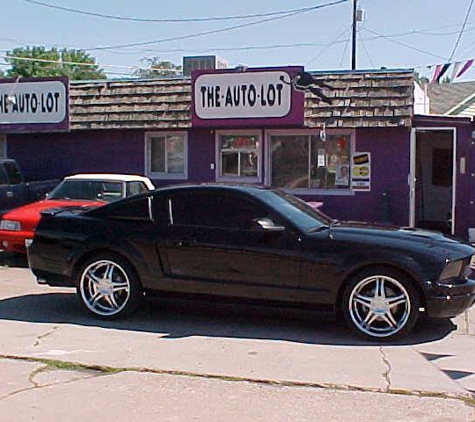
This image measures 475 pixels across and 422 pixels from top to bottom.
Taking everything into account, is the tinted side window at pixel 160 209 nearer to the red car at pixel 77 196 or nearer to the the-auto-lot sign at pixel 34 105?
the red car at pixel 77 196

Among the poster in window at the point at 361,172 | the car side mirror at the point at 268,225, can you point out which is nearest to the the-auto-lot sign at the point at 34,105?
the poster in window at the point at 361,172

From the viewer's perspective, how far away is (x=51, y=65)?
203 feet

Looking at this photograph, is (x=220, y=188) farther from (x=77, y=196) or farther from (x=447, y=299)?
(x=77, y=196)

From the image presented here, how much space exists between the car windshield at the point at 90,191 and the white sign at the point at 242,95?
3393 millimetres

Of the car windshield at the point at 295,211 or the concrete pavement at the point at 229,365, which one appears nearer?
the concrete pavement at the point at 229,365

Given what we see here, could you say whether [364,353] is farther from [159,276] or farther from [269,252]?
[159,276]

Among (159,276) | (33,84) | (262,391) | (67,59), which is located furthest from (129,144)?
(67,59)

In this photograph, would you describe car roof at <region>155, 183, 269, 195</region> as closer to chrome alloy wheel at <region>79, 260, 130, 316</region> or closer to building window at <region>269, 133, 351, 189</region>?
chrome alloy wheel at <region>79, 260, 130, 316</region>

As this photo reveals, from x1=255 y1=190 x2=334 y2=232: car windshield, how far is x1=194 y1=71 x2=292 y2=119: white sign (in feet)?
20.7

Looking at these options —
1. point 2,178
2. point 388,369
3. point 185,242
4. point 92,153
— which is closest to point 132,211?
point 185,242

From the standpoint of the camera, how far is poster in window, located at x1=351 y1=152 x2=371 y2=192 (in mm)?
14641

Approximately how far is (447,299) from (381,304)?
63 cm

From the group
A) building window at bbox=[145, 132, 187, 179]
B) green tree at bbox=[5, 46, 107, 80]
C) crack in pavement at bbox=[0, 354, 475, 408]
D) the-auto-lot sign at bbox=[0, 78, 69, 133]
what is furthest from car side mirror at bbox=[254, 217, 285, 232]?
green tree at bbox=[5, 46, 107, 80]

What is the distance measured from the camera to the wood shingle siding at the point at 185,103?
45.9 feet
